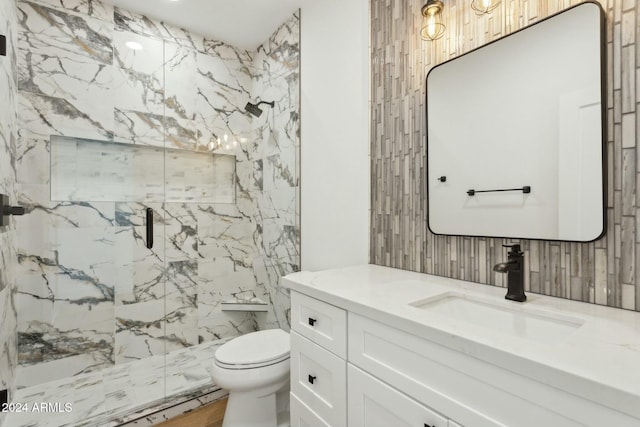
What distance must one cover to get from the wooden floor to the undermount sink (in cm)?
159

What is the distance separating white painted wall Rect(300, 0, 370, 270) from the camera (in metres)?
1.87

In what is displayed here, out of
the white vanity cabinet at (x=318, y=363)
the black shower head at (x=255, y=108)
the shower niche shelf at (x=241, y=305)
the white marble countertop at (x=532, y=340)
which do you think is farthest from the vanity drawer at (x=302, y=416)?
the black shower head at (x=255, y=108)

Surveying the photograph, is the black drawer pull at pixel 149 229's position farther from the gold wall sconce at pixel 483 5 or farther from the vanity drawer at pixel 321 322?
the gold wall sconce at pixel 483 5

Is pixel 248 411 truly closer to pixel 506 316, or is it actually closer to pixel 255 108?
pixel 506 316

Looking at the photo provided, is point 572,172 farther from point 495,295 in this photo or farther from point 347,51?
Answer: point 347,51

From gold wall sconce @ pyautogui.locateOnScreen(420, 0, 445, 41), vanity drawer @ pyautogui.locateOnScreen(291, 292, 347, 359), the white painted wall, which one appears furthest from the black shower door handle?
gold wall sconce @ pyautogui.locateOnScreen(420, 0, 445, 41)

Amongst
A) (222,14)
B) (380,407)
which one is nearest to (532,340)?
(380,407)

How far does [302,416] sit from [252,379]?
1.23 feet

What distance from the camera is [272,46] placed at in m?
2.73

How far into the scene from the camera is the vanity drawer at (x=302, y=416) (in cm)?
128

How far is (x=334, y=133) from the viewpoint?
2045 millimetres

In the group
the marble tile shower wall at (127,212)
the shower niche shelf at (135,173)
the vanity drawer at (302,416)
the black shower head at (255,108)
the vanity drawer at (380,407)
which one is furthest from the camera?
the black shower head at (255,108)

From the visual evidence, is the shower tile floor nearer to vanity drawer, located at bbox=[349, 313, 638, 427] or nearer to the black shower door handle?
the black shower door handle

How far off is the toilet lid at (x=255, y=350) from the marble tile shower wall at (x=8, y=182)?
1125 mm
